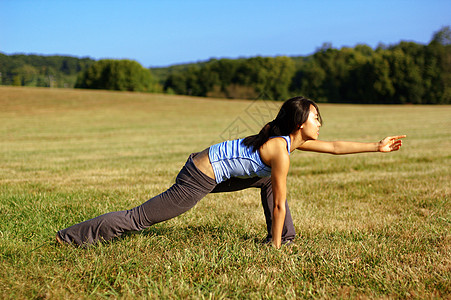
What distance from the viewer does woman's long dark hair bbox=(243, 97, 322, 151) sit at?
3.36 metres

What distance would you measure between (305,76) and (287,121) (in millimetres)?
88299

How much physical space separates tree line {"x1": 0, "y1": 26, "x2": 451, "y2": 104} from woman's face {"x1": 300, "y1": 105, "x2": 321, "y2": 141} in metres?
69.3

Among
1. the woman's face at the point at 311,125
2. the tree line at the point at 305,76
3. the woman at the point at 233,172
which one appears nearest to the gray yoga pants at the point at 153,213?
the woman at the point at 233,172

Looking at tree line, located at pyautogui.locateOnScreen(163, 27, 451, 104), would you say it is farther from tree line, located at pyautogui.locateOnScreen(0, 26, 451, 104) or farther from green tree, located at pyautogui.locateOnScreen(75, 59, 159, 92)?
green tree, located at pyautogui.locateOnScreen(75, 59, 159, 92)

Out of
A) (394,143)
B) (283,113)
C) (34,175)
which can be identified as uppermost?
(283,113)

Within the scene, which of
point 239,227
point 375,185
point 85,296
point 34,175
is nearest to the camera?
point 85,296

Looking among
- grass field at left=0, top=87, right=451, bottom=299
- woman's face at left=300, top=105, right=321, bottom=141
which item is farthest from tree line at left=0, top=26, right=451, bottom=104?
woman's face at left=300, top=105, right=321, bottom=141

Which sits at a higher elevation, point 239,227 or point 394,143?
point 394,143

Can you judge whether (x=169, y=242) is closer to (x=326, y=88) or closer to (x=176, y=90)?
(x=326, y=88)

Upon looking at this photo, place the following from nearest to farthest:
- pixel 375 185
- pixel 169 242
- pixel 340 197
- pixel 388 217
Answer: pixel 169 242, pixel 388 217, pixel 340 197, pixel 375 185

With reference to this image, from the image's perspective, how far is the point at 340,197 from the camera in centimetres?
626

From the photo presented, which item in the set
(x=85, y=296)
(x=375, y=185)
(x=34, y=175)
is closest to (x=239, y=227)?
(x=85, y=296)

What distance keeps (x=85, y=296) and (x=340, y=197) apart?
15.0 feet

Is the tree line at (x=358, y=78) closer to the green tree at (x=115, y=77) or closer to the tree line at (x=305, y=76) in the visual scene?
the tree line at (x=305, y=76)
